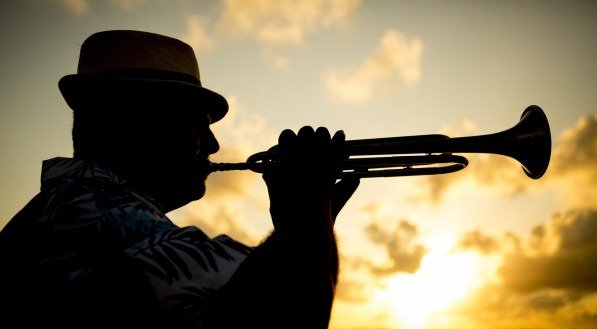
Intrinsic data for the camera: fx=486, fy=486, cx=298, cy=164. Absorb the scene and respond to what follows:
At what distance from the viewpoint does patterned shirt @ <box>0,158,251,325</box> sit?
68.7 inches

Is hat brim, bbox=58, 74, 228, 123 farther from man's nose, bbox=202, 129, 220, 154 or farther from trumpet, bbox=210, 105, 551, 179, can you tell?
trumpet, bbox=210, 105, 551, 179

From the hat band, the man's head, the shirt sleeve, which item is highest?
the hat band

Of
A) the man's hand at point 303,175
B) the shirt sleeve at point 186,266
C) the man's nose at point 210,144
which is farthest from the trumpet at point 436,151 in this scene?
the shirt sleeve at point 186,266

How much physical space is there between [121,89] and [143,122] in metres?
0.26

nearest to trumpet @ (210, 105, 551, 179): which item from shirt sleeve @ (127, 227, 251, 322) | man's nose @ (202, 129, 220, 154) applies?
man's nose @ (202, 129, 220, 154)

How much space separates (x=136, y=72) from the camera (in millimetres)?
3135

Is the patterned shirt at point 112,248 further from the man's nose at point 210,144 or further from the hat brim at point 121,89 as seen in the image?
the man's nose at point 210,144

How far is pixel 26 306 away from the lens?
1.79 meters

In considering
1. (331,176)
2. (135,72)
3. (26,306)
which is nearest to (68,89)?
(135,72)

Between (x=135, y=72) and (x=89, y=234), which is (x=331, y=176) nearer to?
(x=89, y=234)

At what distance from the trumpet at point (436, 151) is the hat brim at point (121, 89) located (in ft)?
2.61

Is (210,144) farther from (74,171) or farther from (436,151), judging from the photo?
(436,151)

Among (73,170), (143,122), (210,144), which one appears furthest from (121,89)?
(73,170)

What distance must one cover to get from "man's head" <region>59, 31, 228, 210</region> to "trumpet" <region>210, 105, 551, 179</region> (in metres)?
0.74
